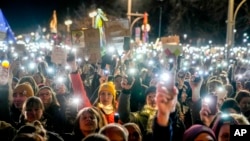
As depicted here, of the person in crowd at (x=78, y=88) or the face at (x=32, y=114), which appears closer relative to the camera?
the face at (x=32, y=114)

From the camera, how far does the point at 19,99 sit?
284 inches

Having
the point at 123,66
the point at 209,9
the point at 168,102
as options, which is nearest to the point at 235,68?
the point at 123,66

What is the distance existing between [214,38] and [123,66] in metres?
33.1

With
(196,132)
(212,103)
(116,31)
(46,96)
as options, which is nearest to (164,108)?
(196,132)

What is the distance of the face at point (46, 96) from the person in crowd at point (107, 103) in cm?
71

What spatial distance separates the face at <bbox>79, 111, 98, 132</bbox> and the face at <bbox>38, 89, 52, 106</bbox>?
5.18ft

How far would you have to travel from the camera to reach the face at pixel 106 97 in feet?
22.6

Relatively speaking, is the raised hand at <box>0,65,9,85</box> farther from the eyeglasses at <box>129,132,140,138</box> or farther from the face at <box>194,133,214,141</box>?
the face at <box>194,133,214,141</box>

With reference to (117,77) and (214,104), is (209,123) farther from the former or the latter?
(117,77)

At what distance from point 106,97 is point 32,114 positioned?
3.84ft

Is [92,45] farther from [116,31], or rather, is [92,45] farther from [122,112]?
[122,112]

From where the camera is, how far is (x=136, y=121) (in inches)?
257

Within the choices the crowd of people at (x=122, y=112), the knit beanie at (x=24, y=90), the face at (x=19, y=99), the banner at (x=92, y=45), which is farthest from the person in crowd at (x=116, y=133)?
the banner at (x=92, y=45)

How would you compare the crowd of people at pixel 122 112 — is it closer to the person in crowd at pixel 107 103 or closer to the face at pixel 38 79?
the person in crowd at pixel 107 103
